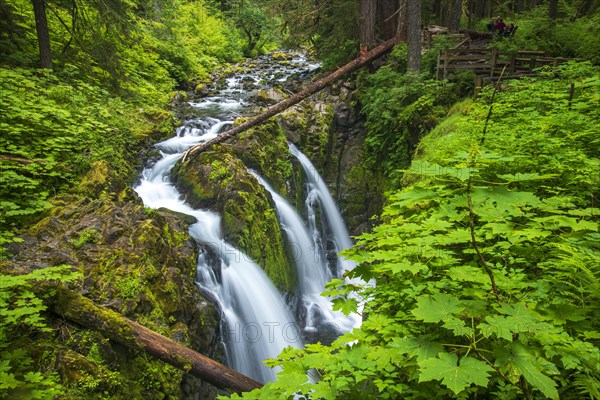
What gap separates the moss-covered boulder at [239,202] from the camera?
31.0 ft

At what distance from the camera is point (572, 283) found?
230 centimetres

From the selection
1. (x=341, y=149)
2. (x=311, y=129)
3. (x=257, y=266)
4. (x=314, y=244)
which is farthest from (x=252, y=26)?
(x=257, y=266)

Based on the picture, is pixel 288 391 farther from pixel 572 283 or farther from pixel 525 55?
pixel 525 55

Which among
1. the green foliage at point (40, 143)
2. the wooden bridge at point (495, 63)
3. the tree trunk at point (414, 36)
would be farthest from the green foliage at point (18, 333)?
the tree trunk at point (414, 36)

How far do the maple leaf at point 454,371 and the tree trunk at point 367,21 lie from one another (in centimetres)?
1534

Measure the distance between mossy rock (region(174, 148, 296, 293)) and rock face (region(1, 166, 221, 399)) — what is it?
2523 mm

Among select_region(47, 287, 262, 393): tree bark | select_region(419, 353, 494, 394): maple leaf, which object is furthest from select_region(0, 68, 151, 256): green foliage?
select_region(419, 353, 494, 394): maple leaf

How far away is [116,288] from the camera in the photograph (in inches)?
189

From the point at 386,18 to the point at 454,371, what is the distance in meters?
17.4

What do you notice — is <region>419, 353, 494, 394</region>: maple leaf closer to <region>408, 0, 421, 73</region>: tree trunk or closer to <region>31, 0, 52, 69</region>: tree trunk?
<region>31, 0, 52, 69</region>: tree trunk

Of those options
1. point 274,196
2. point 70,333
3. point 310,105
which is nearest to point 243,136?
point 274,196

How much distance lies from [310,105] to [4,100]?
443 inches

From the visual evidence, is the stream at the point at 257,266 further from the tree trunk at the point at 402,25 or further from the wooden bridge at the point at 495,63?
the tree trunk at the point at 402,25

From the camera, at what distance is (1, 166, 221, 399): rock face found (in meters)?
3.85
